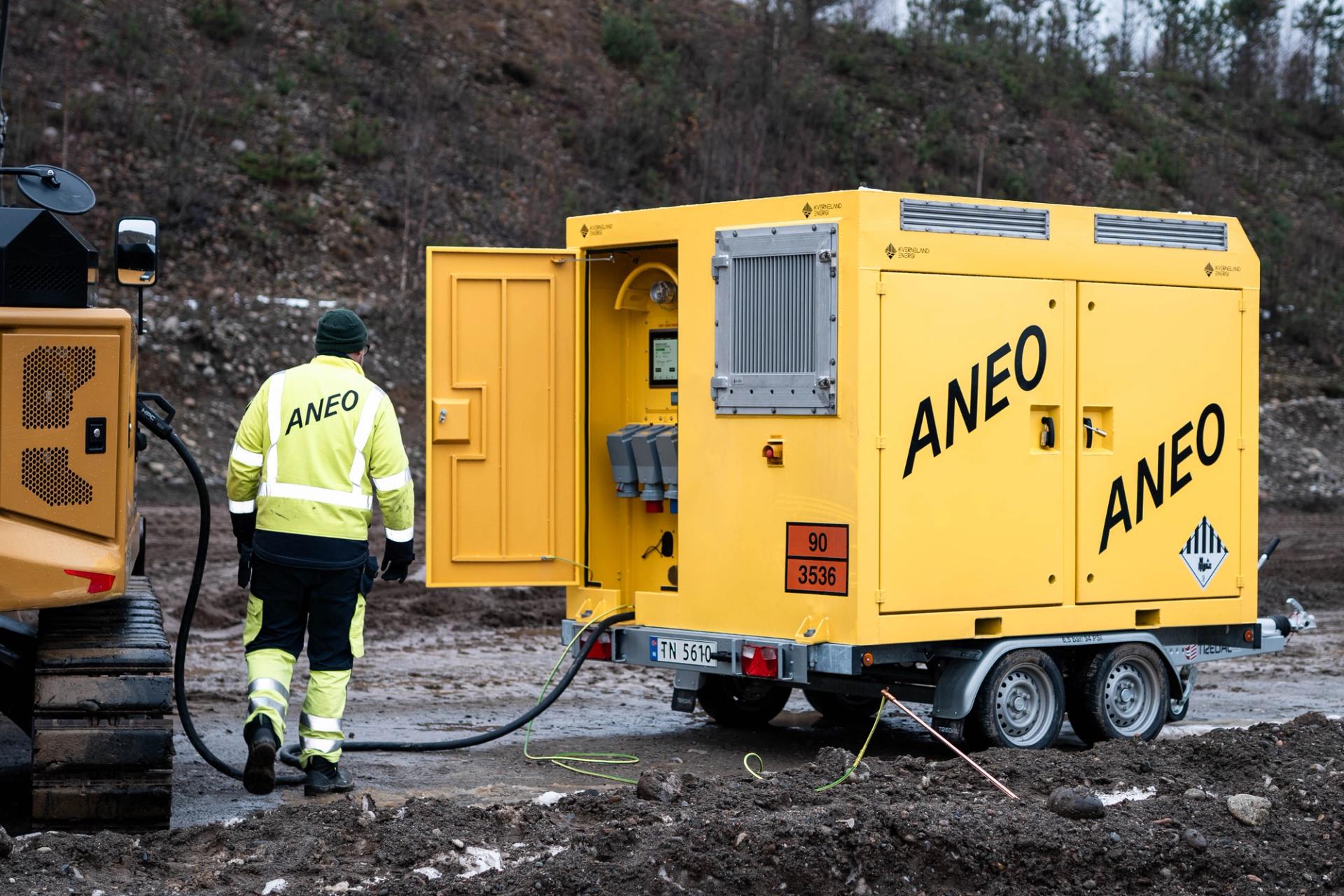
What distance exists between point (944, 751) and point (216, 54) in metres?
21.3

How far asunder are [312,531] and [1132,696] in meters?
4.70

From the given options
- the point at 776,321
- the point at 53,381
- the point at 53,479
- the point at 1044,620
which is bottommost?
the point at 1044,620

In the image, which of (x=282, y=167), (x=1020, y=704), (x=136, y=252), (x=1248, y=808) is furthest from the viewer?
(x=282, y=167)

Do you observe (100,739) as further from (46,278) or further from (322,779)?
(46,278)

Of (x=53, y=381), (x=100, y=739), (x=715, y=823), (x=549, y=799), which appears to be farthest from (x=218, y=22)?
(x=715, y=823)

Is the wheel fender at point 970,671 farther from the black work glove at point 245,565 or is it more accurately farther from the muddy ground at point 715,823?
the black work glove at point 245,565

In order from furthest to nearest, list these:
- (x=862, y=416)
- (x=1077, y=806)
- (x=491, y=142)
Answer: (x=491, y=142), (x=862, y=416), (x=1077, y=806)

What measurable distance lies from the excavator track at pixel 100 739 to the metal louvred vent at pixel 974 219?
163 inches

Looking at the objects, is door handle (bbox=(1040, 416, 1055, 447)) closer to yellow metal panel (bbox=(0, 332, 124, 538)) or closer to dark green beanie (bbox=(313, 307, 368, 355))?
dark green beanie (bbox=(313, 307, 368, 355))

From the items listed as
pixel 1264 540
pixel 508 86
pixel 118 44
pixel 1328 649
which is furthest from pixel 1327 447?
pixel 118 44

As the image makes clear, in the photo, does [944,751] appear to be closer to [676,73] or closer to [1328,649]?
[1328,649]

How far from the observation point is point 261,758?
691 centimetres

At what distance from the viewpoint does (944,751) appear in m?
8.95

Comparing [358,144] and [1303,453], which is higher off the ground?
[358,144]
